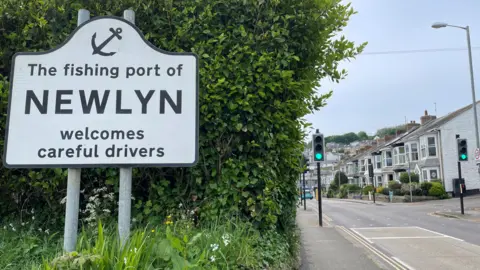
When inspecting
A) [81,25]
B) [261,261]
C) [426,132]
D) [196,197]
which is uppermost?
[426,132]

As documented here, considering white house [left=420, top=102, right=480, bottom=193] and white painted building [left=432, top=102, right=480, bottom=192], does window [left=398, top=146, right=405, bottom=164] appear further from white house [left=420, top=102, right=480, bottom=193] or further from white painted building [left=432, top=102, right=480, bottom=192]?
white painted building [left=432, top=102, right=480, bottom=192]

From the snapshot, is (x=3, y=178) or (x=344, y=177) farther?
(x=344, y=177)

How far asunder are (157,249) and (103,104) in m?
1.13

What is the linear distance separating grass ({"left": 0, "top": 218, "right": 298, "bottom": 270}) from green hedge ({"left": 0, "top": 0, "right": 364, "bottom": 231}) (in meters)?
0.33

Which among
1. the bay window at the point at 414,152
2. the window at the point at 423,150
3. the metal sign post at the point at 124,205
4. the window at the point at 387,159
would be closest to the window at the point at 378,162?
the window at the point at 387,159

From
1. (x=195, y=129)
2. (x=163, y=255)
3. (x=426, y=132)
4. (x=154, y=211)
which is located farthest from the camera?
(x=426, y=132)

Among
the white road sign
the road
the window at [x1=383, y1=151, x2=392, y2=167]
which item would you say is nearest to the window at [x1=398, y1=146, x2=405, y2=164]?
the window at [x1=383, y1=151, x2=392, y2=167]

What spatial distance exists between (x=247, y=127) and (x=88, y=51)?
192 centimetres

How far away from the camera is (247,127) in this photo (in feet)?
13.1

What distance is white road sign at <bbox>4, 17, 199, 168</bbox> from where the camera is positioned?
7.81 feet

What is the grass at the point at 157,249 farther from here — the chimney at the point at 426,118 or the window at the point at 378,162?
the window at the point at 378,162

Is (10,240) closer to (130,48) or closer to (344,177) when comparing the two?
(130,48)

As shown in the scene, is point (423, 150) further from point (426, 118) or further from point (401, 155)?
point (426, 118)

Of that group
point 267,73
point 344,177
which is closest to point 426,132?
point 344,177
